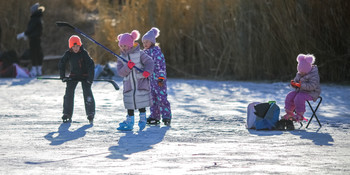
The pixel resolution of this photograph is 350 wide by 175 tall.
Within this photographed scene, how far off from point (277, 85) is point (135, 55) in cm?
705

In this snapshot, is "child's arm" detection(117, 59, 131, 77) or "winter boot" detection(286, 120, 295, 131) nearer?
"winter boot" detection(286, 120, 295, 131)

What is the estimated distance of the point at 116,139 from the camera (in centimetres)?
805

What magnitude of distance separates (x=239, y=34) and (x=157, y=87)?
26.9ft

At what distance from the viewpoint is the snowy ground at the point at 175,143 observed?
6.30 metres

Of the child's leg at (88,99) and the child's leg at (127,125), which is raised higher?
the child's leg at (88,99)

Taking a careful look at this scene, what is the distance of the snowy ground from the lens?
248 inches

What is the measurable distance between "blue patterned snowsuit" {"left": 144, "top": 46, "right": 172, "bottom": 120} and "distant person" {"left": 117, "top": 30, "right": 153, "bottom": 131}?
37cm

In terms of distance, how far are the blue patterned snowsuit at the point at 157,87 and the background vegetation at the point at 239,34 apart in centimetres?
681

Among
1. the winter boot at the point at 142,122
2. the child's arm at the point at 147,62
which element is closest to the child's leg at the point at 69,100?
the winter boot at the point at 142,122

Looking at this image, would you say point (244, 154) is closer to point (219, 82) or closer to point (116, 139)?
point (116, 139)

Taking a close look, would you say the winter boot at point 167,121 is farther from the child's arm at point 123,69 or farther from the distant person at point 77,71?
the distant person at point 77,71

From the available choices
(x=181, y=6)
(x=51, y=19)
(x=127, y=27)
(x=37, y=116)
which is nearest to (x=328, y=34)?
(x=181, y=6)

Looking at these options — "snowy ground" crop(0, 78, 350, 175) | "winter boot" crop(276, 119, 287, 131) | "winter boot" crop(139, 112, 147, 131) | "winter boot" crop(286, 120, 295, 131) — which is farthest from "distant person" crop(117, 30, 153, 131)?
"winter boot" crop(286, 120, 295, 131)

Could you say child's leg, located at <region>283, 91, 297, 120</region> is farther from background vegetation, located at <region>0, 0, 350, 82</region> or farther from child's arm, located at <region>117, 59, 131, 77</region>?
background vegetation, located at <region>0, 0, 350, 82</region>
